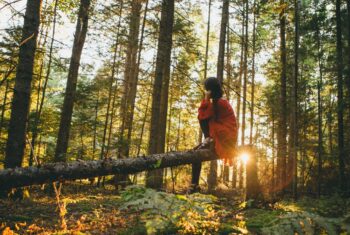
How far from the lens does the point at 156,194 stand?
2900mm

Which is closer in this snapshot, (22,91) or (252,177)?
(22,91)

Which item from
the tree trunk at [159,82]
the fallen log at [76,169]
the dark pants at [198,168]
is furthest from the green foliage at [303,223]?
the tree trunk at [159,82]

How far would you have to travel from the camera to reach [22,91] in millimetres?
6711

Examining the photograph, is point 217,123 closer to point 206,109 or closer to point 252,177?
point 206,109

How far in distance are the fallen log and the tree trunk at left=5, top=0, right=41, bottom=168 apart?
397cm

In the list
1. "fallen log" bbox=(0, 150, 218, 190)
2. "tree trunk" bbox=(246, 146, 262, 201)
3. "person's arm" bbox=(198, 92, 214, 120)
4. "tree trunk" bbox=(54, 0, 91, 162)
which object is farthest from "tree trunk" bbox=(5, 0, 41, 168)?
"tree trunk" bbox=(246, 146, 262, 201)

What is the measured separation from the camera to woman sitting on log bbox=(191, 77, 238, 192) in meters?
5.65

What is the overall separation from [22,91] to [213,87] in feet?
14.9

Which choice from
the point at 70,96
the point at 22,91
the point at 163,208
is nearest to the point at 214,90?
the point at 163,208

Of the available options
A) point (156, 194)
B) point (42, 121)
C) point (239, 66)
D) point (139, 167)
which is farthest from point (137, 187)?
point (239, 66)

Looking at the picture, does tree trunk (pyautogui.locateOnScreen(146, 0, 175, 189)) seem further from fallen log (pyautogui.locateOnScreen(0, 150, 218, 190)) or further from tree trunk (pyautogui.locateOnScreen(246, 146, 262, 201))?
fallen log (pyautogui.locateOnScreen(0, 150, 218, 190))

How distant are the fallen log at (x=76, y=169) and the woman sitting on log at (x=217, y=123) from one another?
4.42 feet

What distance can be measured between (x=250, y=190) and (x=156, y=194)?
5.01m

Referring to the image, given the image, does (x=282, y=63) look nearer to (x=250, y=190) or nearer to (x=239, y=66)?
(x=239, y=66)
